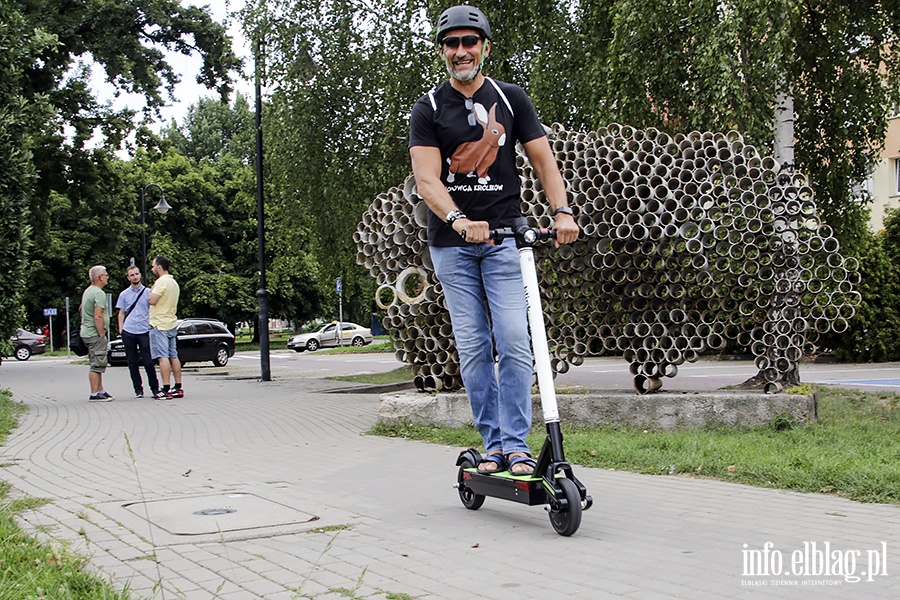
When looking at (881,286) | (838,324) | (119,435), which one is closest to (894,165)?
(881,286)

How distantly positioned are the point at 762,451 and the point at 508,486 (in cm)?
270

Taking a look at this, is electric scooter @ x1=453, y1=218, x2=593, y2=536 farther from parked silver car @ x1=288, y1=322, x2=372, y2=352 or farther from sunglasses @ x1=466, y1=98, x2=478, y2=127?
parked silver car @ x1=288, y1=322, x2=372, y2=352

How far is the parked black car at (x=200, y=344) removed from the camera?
32.0 m

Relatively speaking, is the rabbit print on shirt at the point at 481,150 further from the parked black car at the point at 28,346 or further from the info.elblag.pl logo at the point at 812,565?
the parked black car at the point at 28,346

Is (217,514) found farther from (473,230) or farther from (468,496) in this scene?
(473,230)

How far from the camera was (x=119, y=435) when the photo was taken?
950 centimetres

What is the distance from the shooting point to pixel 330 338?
54.3 meters

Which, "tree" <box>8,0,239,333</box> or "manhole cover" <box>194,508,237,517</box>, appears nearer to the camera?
"manhole cover" <box>194,508,237,517</box>

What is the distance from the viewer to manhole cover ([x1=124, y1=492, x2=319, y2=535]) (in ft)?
16.0

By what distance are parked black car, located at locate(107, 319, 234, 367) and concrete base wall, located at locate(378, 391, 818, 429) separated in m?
24.3

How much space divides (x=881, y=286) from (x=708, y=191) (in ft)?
57.9

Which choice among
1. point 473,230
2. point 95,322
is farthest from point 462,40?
point 95,322

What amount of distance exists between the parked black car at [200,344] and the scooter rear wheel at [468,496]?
27.9 meters

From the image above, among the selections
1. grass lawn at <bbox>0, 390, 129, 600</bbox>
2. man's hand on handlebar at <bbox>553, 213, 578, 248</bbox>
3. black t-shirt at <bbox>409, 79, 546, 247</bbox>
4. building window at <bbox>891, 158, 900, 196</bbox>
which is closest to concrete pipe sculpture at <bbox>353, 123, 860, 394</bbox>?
black t-shirt at <bbox>409, 79, 546, 247</bbox>
